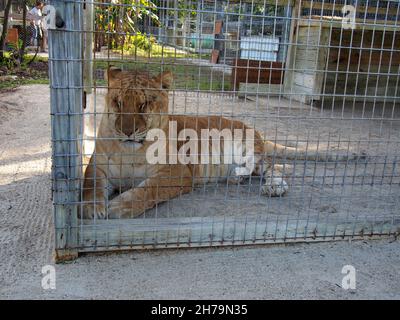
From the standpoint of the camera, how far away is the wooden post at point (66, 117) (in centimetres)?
220

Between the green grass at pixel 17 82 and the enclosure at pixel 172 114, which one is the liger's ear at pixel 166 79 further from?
the green grass at pixel 17 82

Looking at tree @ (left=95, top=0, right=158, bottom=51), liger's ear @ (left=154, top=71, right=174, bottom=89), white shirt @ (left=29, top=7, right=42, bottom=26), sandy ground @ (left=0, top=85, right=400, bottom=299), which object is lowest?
sandy ground @ (left=0, top=85, right=400, bottom=299)

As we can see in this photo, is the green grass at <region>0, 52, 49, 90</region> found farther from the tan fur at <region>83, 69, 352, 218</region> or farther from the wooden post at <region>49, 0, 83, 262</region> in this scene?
the wooden post at <region>49, 0, 83, 262</region>

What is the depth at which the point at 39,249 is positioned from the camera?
262 centimetres

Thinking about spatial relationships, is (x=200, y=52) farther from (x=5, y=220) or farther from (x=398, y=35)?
(x=398, y=35)

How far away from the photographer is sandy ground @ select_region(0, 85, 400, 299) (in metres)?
2.26

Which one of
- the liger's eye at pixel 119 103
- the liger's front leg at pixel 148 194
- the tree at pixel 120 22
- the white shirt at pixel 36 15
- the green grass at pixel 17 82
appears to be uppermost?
the white shirt at pixel 36 15

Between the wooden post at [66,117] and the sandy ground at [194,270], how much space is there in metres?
0.22

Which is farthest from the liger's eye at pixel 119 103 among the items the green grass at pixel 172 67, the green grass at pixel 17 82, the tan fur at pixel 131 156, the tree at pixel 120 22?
the green grass at pixel 17 82

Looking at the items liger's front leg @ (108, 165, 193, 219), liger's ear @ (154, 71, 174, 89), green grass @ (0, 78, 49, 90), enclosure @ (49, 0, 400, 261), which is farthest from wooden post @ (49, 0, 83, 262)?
green grass @ (0, 78, 49, 90)

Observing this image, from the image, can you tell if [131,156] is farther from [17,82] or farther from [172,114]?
[17,82]

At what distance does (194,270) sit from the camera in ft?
8.09

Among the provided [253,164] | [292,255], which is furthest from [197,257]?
[253,164]

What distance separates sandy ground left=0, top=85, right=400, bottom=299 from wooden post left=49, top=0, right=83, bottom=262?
0.22m
